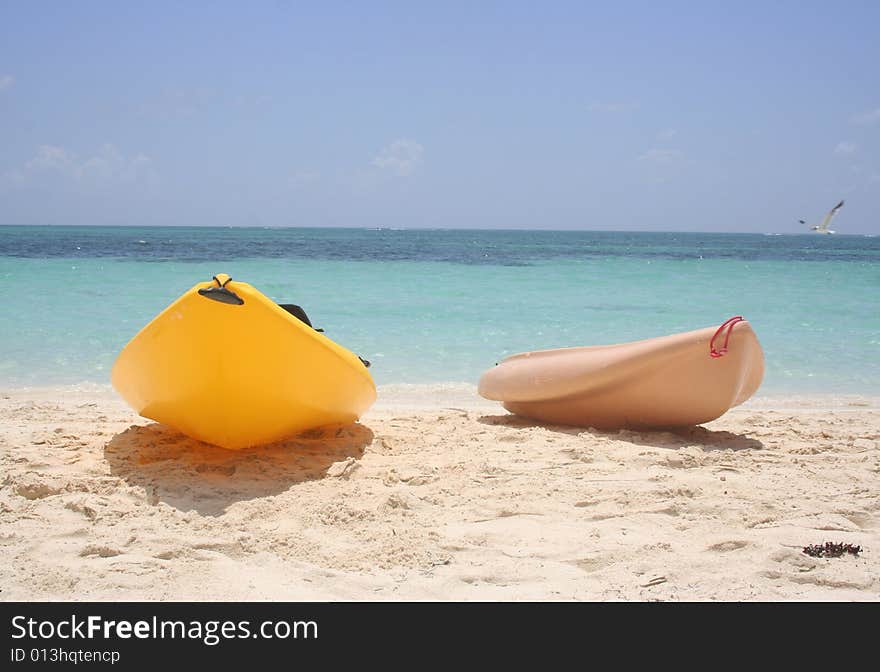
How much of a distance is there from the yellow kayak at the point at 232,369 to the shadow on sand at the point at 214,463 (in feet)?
0.31

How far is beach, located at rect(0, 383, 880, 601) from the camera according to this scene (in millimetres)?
2492

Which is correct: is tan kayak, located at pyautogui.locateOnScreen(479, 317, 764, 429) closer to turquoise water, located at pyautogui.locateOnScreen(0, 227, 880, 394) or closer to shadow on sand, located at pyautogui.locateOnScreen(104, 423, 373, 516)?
shadow on sand, located at pyautogui.locateOnScreen(104, 423, 373, 516)

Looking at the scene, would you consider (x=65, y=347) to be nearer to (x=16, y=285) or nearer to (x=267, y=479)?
(x=267, y=479)

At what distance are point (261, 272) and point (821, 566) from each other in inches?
712

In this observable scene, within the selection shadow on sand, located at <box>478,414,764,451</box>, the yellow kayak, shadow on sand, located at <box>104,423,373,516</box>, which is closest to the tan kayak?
shadow on sand, located at <box>478,414,764,451</box>

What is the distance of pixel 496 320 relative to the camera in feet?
34.5

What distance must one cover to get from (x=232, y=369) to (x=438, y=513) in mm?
1087

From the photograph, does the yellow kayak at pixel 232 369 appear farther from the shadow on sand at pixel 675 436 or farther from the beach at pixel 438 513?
the shadow on sand at pixel 675 436

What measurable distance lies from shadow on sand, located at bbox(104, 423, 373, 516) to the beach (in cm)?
1

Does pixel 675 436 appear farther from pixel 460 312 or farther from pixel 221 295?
pixel 460 312

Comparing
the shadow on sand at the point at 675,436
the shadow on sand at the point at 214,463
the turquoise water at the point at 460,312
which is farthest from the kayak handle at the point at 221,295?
the turquoise water at the point at 460,312

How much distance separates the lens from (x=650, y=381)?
4441 mm
